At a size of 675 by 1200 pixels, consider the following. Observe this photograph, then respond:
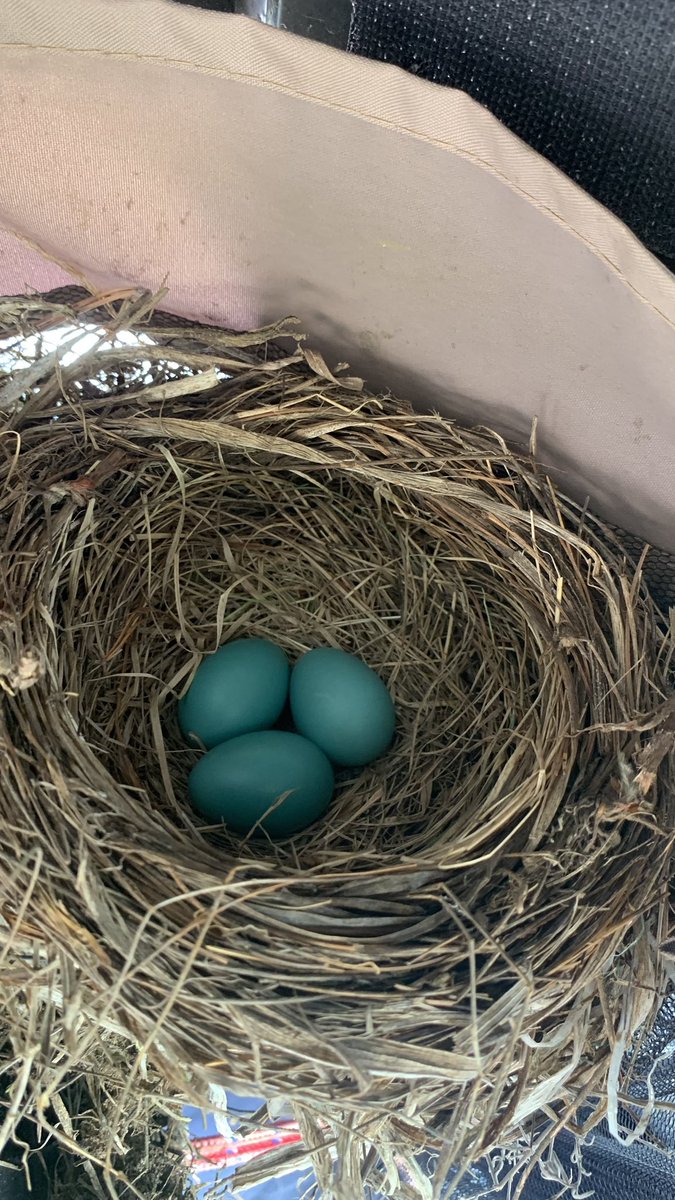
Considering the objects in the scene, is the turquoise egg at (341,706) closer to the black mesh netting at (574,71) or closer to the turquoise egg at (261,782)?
the turquoise egg at (261,782)

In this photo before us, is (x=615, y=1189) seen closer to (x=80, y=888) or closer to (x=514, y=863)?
(x=514, y=863)

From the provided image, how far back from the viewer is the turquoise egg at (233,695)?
1.05 metres

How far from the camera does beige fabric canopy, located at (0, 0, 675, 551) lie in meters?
0.73

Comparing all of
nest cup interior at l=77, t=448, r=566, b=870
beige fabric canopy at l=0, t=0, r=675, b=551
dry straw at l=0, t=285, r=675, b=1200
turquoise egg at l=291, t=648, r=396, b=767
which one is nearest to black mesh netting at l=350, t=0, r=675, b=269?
beige fabric canopy at l=0, t=0, r=675, b=551

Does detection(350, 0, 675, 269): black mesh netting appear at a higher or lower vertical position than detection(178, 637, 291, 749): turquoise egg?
higher

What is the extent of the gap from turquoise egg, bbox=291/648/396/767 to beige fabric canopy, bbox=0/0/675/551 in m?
0.34

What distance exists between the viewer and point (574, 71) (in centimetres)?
83

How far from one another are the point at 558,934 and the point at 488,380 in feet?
Result: 1.91

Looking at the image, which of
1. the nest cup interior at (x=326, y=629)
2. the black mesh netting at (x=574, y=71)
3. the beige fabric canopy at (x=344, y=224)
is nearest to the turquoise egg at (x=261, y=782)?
the nest cup interior at (x=326, y=629)

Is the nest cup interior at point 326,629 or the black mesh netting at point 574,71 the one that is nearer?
the black mesh netting at point 574,71

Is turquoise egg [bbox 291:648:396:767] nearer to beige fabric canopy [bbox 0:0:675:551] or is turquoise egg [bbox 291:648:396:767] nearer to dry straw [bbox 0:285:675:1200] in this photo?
dry straw [bbox 0:285:675:1200]

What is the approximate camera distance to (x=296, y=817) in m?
1.00

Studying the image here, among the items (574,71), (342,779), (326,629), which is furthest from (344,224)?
(342,779)

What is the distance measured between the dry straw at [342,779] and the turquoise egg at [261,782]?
3 centimetres
